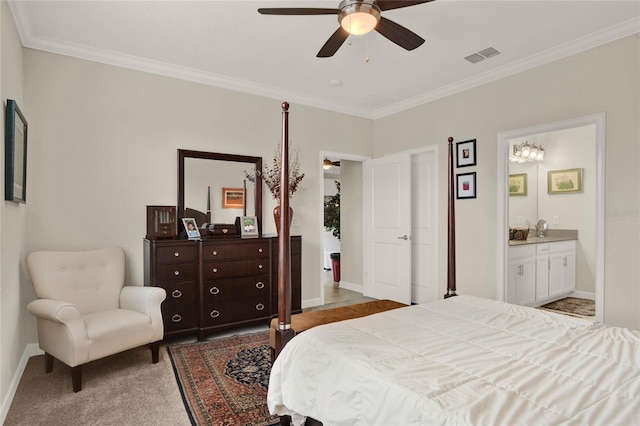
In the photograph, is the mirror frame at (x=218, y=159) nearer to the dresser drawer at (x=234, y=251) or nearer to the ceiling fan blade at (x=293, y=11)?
the dresser drawer at (x=234, y=251)

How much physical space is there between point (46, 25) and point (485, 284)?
4845 mm

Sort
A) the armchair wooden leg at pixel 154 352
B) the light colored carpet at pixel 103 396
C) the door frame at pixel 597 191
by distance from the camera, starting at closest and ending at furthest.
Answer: the light colored carpet at pixel 103 396, the armchair wooden leg at pixel 154 352, the door frame at pixel 597 191

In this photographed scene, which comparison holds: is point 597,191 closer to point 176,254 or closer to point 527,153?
point 527,153

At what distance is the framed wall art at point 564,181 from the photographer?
17.7 feet

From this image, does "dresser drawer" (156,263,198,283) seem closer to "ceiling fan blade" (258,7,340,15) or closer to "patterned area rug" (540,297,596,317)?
"ceiling fan blade" (258,7,340,15)

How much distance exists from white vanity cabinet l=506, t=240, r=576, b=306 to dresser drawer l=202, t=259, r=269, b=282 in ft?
8.99

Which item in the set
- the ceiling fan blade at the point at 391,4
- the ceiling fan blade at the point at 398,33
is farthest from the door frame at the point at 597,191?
the ceiling fan blade at the point at 391,4

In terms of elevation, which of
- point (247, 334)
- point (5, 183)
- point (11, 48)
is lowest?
point (247, 334)

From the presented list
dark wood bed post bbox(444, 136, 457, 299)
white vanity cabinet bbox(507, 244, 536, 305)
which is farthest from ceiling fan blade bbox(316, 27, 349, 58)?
white vanity cabinet bbox(507, 244, 536, 305)

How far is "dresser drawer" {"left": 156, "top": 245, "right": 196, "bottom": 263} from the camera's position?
3.35 m

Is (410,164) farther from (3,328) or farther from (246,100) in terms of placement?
(3,328)

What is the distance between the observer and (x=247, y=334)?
3.71 m

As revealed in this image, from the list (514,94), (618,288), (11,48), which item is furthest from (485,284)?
(11,48)

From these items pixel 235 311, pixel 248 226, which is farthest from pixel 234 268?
pixel 248 226
